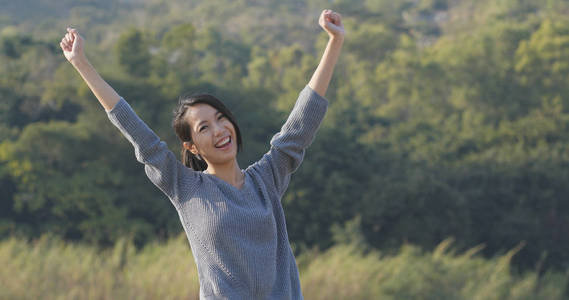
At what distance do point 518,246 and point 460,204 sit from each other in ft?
4.61

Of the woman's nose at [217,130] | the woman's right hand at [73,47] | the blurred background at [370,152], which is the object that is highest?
the blurred background at [370,152]

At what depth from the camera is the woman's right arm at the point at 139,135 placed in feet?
4.36

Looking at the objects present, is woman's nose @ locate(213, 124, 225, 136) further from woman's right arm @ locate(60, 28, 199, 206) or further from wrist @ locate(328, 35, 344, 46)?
wrist @ locate(328, 35, 344, 46)

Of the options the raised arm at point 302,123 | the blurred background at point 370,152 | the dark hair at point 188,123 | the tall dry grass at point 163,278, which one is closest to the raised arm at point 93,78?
the dark hair at point 188,123

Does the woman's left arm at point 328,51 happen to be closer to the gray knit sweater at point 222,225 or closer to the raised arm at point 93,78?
the gray knit sweater at point 222,225

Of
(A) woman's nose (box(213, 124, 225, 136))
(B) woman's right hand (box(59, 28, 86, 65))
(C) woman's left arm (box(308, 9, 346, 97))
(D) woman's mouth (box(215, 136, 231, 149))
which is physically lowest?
(D) woman's mouth (box(215, 136, 231, 149))

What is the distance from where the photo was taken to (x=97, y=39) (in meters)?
26.6

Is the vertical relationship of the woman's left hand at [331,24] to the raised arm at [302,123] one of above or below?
above

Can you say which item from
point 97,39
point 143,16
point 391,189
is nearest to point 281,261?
point 391,189

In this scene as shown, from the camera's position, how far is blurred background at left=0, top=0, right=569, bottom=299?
12.2 metres

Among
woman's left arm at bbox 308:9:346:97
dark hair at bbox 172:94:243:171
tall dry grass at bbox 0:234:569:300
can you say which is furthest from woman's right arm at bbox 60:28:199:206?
tall dry grass at bbox 0:234:569:300

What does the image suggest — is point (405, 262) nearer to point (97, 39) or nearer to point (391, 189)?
point (391, 189)

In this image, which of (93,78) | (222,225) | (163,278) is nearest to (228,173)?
(222,225)

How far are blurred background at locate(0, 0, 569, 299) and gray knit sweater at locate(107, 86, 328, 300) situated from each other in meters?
5.01
